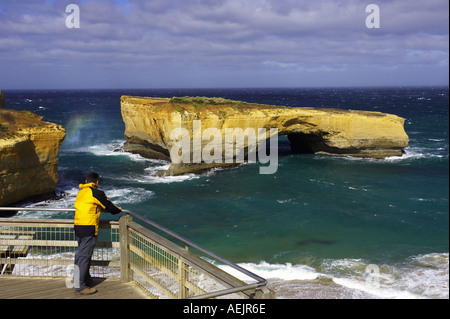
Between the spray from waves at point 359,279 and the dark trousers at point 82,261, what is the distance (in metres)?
7.30

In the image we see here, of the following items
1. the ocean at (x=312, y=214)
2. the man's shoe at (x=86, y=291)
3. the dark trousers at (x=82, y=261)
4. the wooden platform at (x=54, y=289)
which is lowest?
the ocean at (x=312, y=214)

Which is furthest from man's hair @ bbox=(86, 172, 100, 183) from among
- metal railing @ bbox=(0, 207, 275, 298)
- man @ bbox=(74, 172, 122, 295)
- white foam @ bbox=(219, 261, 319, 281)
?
white foam @ bbox=(219, 261, 319, 281)

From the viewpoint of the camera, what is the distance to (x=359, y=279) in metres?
12.9

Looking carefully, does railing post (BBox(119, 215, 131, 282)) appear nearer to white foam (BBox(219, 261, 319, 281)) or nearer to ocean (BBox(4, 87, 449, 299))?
ocean (BBox(4, 87, 449, 299))

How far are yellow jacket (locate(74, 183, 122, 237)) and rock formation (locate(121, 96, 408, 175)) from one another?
2250cm

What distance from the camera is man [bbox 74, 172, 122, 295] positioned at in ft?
20.0

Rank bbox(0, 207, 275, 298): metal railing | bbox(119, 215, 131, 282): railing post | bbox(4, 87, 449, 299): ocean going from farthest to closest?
1. bbox(4, 87, 449, 299): ocean
2. bbox(119, 215, 131, 282): railing post
3. bbox(0, 207, 275, 298): metal railing

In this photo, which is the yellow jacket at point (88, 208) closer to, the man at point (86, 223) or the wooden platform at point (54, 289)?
the man at point (86, 223)

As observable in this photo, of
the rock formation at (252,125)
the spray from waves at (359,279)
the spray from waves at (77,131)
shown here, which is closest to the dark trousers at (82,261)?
the spray from waves at (359,279)

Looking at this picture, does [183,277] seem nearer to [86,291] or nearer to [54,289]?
[86,291]

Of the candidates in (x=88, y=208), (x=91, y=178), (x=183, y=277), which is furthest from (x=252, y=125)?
(x=183, y=277)

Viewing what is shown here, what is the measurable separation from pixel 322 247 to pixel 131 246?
10.9 m

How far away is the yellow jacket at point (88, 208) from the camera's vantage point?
6094 mm
